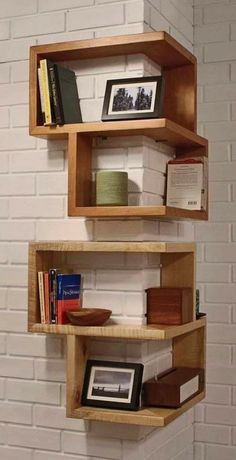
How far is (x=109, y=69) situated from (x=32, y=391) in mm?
1123

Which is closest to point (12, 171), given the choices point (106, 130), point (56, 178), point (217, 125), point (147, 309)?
point (56, 178)

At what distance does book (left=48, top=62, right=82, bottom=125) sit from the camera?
2.19m

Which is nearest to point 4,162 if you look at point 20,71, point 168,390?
point 20,71

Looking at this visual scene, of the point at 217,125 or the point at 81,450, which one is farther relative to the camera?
the point at 217,125

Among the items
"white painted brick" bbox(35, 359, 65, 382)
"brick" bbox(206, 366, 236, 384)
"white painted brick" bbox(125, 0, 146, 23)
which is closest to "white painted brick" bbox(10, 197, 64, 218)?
"white painted brick" bbox(35, 359, 65, 382)

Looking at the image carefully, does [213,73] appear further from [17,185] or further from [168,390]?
[168,390]

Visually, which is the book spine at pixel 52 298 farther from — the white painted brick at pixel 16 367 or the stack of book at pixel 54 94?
the stack of book at pixel 54 94

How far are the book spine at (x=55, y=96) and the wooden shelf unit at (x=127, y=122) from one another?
0.10 feet

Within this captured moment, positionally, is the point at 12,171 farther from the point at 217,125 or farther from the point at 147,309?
the point at 217,125

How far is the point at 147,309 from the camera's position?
2.20 metres

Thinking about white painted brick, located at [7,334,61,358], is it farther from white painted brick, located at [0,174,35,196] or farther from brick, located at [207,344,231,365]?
brick, located at [207,344,231,365]

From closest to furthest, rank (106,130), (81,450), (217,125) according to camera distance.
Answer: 1. (106,130)
2. (81,450)
3. (217,125)

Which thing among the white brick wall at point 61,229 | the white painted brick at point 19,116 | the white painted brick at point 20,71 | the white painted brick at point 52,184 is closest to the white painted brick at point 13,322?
the white brick wall at point 61,229

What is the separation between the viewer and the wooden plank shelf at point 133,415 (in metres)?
2.01
